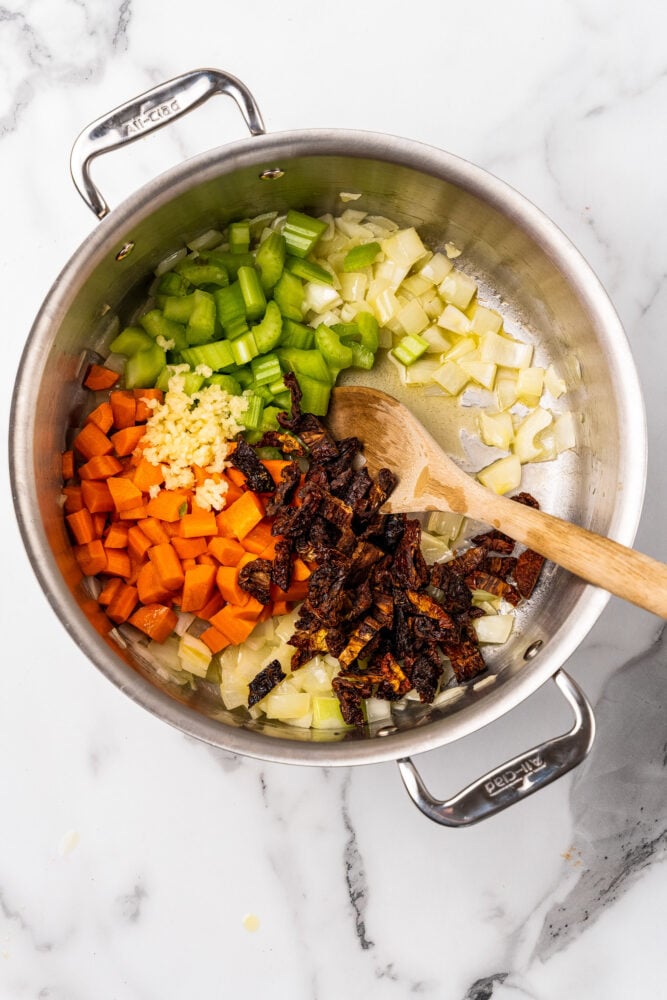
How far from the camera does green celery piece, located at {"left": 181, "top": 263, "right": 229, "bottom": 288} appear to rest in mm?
2133

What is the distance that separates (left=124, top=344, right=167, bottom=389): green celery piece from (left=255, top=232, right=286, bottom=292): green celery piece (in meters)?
0.34

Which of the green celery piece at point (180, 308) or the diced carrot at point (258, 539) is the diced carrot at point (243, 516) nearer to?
the diced carrot at point (258, 539)

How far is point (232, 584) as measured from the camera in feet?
6.60

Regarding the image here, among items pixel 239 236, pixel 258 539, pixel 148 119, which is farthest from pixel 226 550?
pixel 148 119

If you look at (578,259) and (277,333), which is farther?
(277,333)

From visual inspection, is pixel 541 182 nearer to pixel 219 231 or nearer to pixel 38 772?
pixel 219 231

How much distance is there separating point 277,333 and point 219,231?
13.5 inches

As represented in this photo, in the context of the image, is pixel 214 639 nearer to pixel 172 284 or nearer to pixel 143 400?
pixel 143 400

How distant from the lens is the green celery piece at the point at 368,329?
2.18m

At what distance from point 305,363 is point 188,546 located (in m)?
0.58

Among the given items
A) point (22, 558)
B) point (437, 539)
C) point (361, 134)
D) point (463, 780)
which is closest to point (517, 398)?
point (437, 539)

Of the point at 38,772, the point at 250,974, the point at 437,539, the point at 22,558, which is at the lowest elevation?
the point at 250,974

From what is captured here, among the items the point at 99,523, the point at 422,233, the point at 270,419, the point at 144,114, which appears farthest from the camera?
the point at 422,233

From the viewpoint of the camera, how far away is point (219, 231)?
2.18 meters
